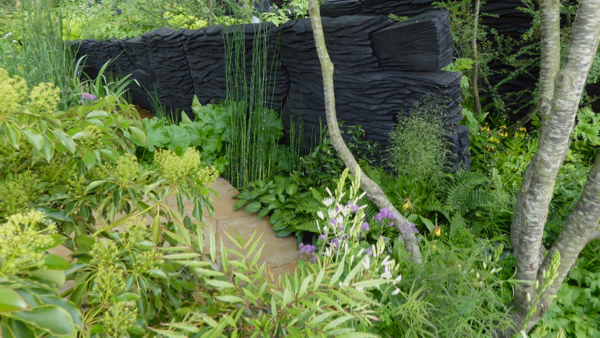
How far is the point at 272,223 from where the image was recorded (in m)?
2.81

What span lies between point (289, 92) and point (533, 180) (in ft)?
7.61

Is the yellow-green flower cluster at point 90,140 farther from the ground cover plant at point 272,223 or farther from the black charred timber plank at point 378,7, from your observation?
the black charred timber plank at point 378,7

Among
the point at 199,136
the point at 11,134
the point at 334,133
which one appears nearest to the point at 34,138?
the point at 11,134

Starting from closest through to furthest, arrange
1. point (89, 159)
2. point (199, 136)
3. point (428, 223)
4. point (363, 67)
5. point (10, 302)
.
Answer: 1. point (10, 302)
2. point (89, 159)
3. point (428, 223)
4. point (363, 67)
5. point (199, 136)

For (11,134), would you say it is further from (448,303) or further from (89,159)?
(448,303)

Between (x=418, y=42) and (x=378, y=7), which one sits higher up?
(x=378, y=7)

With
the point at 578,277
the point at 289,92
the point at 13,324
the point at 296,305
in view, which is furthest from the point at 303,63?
the point at 13,324

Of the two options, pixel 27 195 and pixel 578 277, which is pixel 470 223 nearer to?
pixel 578 277

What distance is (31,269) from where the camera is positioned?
76 centimetres

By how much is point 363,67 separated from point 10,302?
8.71 ft

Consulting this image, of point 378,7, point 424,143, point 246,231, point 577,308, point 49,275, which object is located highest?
point 378,7

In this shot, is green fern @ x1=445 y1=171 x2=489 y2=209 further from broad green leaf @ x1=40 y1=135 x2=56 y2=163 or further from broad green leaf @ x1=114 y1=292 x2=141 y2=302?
broad green leaf @ x1=40 y1=135 x2=56 y2=163

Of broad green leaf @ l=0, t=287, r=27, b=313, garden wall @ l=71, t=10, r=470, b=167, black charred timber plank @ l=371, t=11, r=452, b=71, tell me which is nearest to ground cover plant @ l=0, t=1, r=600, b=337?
broad green leaf @ l=0, t=287, r=27, b=313

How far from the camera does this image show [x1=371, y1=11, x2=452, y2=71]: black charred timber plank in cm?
252
